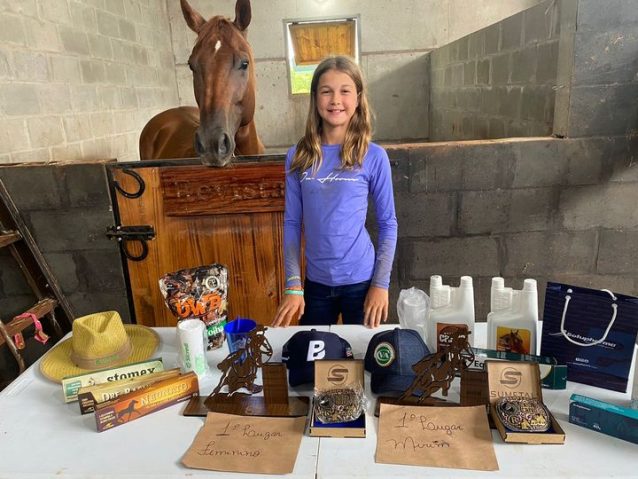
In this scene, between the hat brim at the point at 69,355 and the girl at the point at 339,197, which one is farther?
the girl at the point at 339,197

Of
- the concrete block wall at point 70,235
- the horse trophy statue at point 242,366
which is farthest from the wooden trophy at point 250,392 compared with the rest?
the concrete block wall at point 70,235

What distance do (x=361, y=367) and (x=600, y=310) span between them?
1.73ft

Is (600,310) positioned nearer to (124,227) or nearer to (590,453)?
(590,453)

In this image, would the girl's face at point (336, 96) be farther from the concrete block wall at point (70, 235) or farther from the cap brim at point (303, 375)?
the concrete block wall at point (70, 235)

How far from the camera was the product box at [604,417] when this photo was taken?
90 cm

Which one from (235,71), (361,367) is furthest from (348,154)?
(235,71)

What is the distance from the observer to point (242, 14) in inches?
91.7

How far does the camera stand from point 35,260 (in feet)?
7.13

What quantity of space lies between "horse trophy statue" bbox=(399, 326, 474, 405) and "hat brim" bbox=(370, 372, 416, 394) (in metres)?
0.02

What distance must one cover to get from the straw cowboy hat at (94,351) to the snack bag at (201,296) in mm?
159

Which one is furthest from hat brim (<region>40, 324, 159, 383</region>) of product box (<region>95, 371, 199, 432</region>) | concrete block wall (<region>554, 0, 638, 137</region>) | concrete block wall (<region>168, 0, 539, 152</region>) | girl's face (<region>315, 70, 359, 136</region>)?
concrete block wall (<region>168, 0, 539, 152</region>)

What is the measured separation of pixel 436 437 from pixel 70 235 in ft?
6.23

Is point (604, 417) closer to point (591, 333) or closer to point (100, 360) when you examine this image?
point (591, 333)

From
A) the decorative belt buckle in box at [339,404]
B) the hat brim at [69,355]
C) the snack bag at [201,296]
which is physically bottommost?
the hat brim at [69,355]
